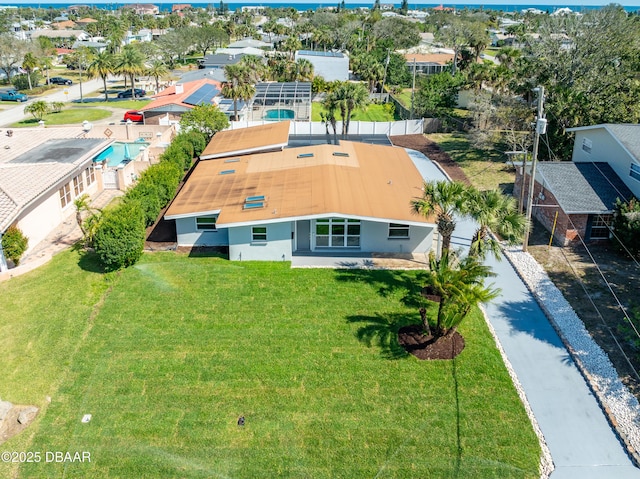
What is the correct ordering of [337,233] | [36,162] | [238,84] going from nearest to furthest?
[337,233]
[36,162]
[238,84]

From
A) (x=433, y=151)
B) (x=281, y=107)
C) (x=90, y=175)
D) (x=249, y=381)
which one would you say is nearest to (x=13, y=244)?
(x=90, y=175)

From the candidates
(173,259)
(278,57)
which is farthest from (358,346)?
(278,57)

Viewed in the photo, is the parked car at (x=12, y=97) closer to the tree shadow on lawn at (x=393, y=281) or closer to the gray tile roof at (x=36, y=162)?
the gray tile roof at (x=36, y=162)

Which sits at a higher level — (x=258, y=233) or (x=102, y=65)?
(x=102, y=65)

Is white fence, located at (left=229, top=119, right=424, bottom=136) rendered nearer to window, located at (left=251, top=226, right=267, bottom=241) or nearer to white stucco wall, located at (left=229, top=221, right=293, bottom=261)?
window, located at (left=251, top=226, right=267, bottom=241)

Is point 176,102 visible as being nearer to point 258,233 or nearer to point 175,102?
point 175,102

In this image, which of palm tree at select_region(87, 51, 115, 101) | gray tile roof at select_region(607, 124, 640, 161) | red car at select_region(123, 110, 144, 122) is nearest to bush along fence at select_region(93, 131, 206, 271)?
red car at select_region(123, 110, 144, 122)

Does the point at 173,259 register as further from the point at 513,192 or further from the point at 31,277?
the point at 513,192
